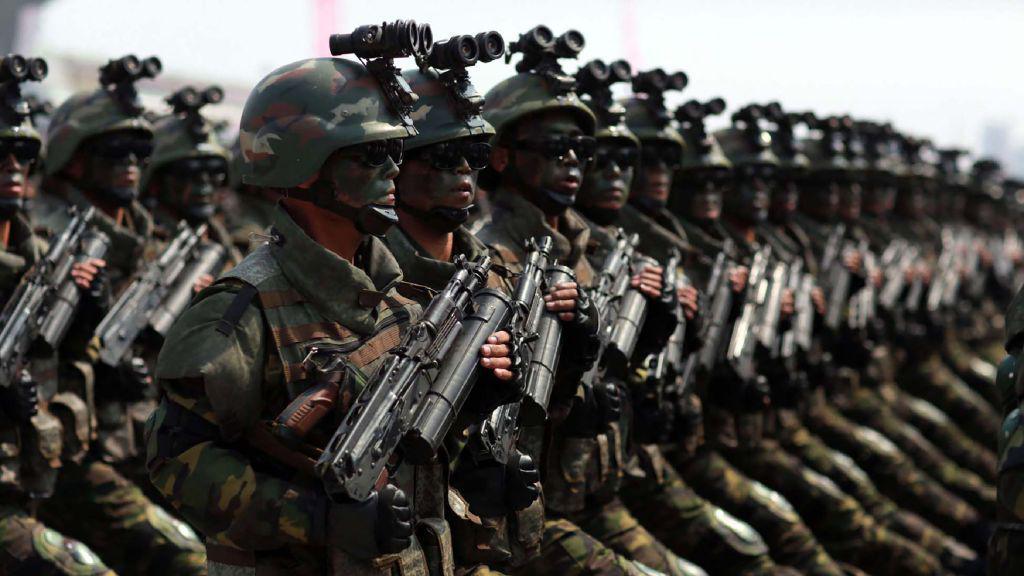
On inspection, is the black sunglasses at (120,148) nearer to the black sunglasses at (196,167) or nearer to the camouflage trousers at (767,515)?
the black sunglasses at (196,167)

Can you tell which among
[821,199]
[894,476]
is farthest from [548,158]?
[821,199]

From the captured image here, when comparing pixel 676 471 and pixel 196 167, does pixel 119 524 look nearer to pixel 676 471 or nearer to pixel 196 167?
pixel 196 167

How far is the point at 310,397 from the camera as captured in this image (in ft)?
15.3

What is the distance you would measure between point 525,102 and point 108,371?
3.11 m

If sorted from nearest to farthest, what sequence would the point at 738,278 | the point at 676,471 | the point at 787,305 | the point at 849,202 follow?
the point at 676,471, the point at 738,278, the point at 787,305, the point at 849,202

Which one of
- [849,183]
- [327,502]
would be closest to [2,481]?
[327,502]

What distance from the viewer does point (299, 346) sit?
489cm

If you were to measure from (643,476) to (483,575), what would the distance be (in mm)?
2797

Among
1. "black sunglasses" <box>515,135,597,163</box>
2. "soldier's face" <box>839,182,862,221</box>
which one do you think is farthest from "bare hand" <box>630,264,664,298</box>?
"soldier's face" <box>839,182,862,221</box>

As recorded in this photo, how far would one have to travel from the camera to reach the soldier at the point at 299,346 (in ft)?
15.5

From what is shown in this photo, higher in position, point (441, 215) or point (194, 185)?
point (441, 215)

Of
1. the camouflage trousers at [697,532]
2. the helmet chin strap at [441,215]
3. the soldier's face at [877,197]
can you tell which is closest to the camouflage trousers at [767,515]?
the camouflage trousers at [697,532]

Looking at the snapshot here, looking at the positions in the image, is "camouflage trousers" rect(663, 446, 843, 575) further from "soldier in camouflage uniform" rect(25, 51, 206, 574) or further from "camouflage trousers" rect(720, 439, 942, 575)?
"soldier in camouflage uniform" rect(25, 51, 206, 574)

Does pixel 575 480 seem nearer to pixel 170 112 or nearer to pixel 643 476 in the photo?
pixel 643 476
